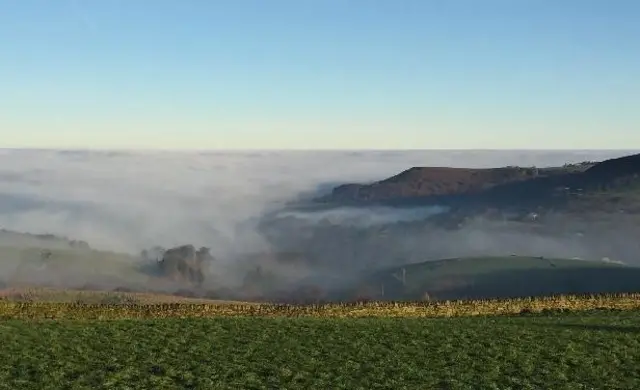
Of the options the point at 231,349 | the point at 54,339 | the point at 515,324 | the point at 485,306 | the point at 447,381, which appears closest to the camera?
the point at 447,381

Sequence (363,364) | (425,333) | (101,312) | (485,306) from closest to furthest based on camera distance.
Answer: (363,364), (425,333), (101,312), (485,306)

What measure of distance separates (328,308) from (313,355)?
35753mm

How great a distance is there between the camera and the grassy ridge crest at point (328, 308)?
73.2 meters

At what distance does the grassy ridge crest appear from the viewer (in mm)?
73250

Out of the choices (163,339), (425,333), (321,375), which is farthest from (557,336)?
(163,339)

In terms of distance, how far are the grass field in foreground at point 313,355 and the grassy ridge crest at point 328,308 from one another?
11803mm

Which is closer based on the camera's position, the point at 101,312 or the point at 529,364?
the point at 529,364

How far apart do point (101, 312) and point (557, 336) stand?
151 ft

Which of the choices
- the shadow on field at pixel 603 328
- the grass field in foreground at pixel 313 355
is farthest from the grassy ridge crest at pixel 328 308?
the shadow on field at pixel 603 328

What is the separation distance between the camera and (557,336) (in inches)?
2111

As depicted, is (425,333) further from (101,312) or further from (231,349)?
(101,312)

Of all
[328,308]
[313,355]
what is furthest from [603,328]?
[328,308]

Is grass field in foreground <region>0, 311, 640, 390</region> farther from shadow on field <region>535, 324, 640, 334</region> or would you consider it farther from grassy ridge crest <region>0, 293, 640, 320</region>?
grassy ridge crest <region>0, 293, 640, 320</region>

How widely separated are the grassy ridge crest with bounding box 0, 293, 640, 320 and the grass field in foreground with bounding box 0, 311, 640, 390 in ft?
38.7
